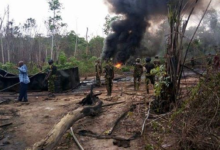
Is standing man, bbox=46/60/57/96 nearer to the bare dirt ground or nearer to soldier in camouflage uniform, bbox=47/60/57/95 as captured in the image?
soldier in camouflage uniform, bbox=47/60/57/95

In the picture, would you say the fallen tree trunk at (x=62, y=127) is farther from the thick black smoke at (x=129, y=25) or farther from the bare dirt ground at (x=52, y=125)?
the thick black smoke at (x=129, y=25)

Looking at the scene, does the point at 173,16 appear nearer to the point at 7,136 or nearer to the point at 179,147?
the point at 179,147

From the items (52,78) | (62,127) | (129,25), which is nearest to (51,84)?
(52,78)

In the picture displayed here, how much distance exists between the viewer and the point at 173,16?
544 centimetres

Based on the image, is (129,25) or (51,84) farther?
(129,25)

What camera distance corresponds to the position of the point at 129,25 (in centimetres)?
1881

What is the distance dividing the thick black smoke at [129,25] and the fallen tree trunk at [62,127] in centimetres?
1272

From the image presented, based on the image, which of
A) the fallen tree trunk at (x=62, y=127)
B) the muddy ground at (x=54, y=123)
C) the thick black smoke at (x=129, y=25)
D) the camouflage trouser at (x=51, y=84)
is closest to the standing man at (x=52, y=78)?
the camouflage trouser at (x=51, y=84)

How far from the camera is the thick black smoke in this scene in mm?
17703

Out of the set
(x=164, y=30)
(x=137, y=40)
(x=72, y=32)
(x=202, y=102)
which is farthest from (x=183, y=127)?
(x=72, y=32)

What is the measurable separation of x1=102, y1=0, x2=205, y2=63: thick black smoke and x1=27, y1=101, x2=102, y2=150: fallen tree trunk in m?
12.7

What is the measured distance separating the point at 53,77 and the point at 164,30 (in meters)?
14.8

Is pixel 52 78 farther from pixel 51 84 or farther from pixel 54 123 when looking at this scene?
pixel 54 123

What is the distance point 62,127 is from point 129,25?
50.7 feet
